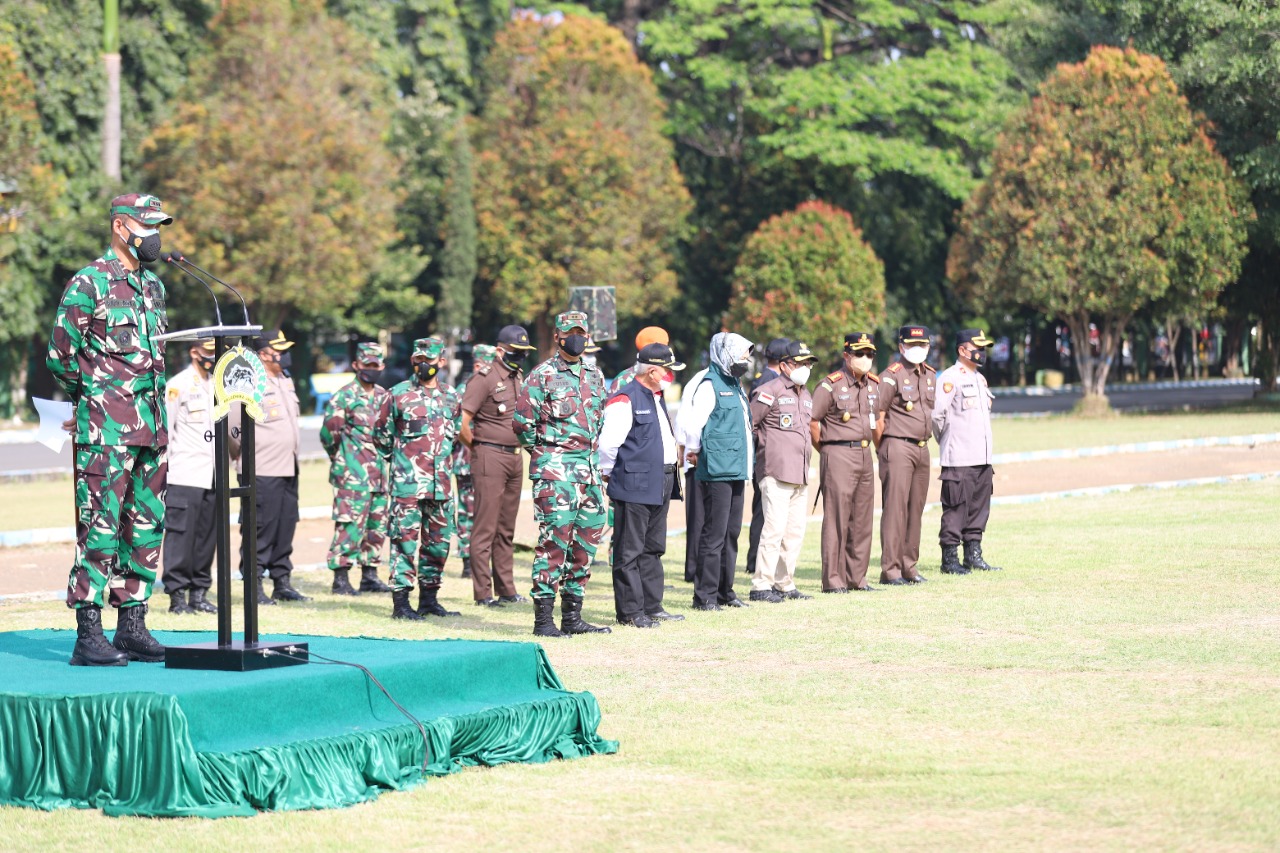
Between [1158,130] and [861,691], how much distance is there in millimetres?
31751

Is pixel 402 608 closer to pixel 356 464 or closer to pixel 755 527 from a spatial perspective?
pixel 356 464

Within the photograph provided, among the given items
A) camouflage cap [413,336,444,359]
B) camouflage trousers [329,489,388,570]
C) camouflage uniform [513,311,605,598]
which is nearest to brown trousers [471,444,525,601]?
camouflage cap [413,336,444,359]

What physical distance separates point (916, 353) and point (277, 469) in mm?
5441

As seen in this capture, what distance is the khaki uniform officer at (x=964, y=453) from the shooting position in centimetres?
1490

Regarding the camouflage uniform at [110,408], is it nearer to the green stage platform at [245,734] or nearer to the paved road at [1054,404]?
the green stage platform at [245,734]

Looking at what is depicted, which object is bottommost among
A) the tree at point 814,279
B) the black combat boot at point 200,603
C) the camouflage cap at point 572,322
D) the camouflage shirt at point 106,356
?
the black combat boot at point 200,603

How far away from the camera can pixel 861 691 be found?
30.7ft

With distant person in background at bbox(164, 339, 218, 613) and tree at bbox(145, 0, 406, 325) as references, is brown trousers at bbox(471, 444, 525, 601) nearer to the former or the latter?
distant person in background at bbox(164, 339, 218, 613)

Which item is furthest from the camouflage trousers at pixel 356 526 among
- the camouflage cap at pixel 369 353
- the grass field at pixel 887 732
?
the camouflage cap at pixel 369 353

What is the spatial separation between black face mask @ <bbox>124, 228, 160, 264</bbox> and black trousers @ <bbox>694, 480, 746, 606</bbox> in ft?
18.7

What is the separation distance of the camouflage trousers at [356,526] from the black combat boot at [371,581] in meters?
0.08

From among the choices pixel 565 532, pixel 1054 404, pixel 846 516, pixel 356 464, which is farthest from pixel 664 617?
pixel 1054 404

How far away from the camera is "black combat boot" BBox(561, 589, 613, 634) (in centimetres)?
1152

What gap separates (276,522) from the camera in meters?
14.0
